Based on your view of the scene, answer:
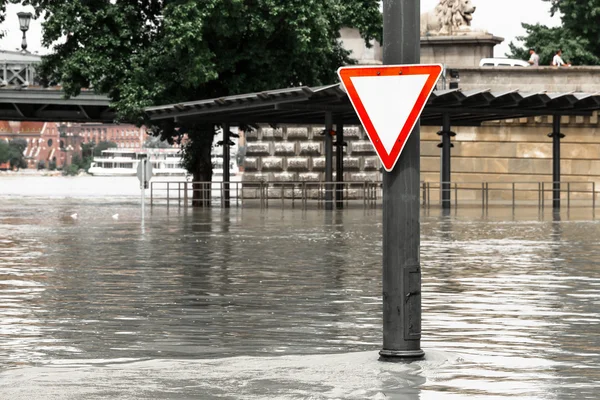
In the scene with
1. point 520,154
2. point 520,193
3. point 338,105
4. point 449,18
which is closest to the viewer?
point 338,105

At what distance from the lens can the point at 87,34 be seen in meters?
47.2

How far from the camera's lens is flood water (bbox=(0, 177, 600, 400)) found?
866cm

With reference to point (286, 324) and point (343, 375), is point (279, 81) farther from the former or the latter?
point (343, 375)

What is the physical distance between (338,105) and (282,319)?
1089 inches

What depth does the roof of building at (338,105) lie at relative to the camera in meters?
37.7

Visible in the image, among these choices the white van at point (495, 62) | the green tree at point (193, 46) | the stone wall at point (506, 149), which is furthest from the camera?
the white van at point (495, 62)

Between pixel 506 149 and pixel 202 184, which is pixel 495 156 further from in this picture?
pixel 202 184

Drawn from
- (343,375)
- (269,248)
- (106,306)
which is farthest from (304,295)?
(269,248)

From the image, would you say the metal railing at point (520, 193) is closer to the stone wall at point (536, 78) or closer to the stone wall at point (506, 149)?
the stone wall at point (506, 149)

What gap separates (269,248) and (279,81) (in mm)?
24701

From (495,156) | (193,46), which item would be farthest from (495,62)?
(193,46)

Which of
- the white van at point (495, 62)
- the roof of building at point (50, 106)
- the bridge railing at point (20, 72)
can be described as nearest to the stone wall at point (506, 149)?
the white van at point (495, 62)

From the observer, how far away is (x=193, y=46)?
44.3 meters

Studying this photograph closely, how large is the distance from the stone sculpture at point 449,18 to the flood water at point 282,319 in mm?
28636
